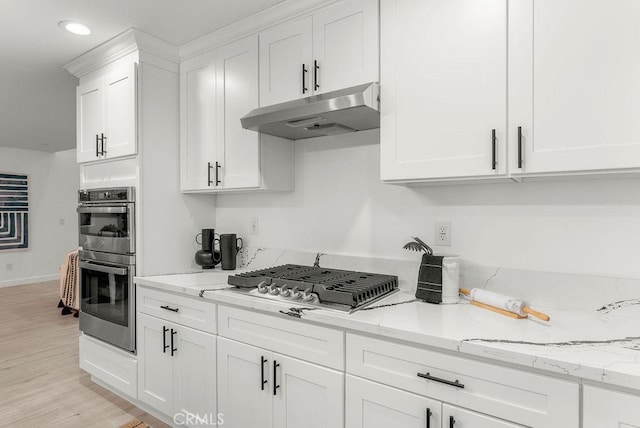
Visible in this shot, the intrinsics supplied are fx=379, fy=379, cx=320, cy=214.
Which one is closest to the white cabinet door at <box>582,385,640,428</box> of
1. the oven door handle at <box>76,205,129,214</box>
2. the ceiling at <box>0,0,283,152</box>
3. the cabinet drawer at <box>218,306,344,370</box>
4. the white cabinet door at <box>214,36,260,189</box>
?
the cabinet drawer at <box>218,306,344,370</box>

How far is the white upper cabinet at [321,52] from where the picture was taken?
1785mm

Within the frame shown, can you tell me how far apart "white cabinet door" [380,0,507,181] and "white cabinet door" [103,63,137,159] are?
166 centimetres

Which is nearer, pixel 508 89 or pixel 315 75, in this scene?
pixel 508 89

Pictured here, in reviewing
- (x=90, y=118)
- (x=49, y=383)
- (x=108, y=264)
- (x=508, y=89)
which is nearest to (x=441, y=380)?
(x=508, y=89)

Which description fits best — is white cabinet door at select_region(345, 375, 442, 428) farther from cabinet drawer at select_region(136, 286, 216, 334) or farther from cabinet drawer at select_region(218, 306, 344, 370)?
cabinet drawer at select_region(136, 286, 216, 334)

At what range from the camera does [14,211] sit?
6.48m

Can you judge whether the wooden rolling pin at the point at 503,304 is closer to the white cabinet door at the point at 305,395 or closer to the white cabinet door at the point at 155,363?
the white cabinet door at the point at 305,395

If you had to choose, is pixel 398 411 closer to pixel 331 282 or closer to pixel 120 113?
pixel 331 282

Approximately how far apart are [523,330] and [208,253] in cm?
199

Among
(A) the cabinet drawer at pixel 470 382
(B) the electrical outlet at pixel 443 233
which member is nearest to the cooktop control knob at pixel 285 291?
(A) the cabinet drawer at pixel 470 382

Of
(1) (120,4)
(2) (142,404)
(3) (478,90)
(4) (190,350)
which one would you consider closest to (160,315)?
(4) (190,350)

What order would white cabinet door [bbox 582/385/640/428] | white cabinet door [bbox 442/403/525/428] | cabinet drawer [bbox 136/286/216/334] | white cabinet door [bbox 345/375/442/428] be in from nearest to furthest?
white cabinet door [bbox 582/385/640/428] → white cabinet door [bbox 442/403/525/428] → white cabinet door [bbox 345/375/442/428] → cabinet drawer [bbox 136/286/216/334]

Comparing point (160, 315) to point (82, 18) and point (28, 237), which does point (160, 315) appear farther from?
point (28, 237)

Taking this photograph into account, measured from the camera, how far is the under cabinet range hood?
5.45 feet
